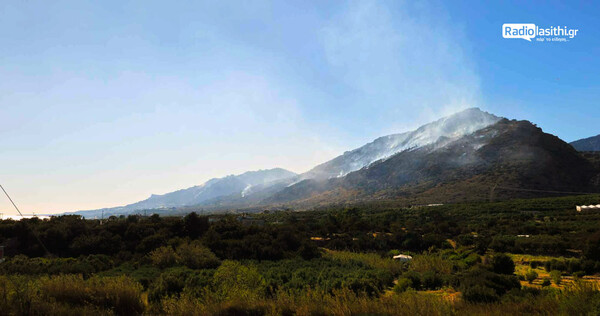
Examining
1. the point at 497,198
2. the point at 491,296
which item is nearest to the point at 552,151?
the point at 497,198

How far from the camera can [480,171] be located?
109000 mm

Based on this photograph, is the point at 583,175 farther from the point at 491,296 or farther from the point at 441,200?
the point at 491,296

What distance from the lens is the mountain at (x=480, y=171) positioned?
93.6 metres

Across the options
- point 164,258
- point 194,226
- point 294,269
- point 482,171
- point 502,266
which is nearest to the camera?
point 502,266

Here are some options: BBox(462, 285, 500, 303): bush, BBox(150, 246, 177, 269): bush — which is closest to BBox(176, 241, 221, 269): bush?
BBox(150, 246, 177, 269): bush

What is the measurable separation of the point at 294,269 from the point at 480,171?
103 m

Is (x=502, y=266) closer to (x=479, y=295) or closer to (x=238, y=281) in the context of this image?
(x=479, y=295)

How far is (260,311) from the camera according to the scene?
878cm

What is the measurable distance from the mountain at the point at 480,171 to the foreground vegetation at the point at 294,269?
3889 cm

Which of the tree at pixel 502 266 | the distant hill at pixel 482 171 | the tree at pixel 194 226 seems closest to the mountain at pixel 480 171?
the distant hill at pixel 482 171

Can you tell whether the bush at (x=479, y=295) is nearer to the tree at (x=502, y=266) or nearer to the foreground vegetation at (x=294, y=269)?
the foreground vegetation at (x=294, y=269)

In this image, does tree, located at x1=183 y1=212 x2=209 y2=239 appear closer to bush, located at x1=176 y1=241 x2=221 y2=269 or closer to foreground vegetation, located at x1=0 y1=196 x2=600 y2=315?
foreground vegetation, located at x1=0 y1=196 x2=600 y2=315

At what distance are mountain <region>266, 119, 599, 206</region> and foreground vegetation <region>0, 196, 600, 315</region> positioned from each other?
38889 mm

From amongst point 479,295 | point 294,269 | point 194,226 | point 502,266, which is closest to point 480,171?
point 194,226
